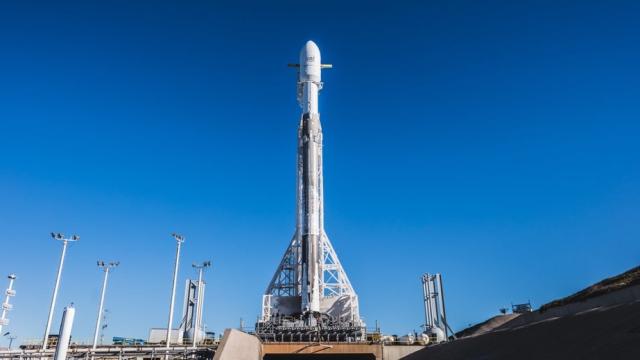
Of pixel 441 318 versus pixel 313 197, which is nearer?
pixel 441 318

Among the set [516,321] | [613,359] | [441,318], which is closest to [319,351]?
[441,318]

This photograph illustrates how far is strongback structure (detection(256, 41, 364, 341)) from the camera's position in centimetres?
4575

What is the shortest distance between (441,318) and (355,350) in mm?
13796

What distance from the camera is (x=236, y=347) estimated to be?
26.5 m

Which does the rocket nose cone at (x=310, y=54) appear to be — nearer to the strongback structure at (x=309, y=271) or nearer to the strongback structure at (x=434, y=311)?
the strongback structure at (x=309, y=271)

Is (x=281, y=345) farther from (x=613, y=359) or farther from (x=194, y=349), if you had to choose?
(x=613, y=359)

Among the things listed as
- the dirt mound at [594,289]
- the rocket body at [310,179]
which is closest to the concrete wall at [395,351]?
the rocket body at [310,179]

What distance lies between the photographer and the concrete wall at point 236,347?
23516mm

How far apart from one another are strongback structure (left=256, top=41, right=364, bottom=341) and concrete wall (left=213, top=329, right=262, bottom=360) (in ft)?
33.5

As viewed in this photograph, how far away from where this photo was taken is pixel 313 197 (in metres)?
51.5

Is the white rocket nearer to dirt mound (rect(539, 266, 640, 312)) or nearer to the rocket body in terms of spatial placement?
the rocket body

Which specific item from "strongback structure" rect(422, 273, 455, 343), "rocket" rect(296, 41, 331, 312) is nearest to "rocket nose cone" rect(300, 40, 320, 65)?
"rocket" rect(296, 41, 331, 312)

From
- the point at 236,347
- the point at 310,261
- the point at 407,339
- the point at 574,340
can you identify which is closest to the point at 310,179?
the point at 310,261

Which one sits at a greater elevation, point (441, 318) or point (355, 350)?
point (441, 318)
